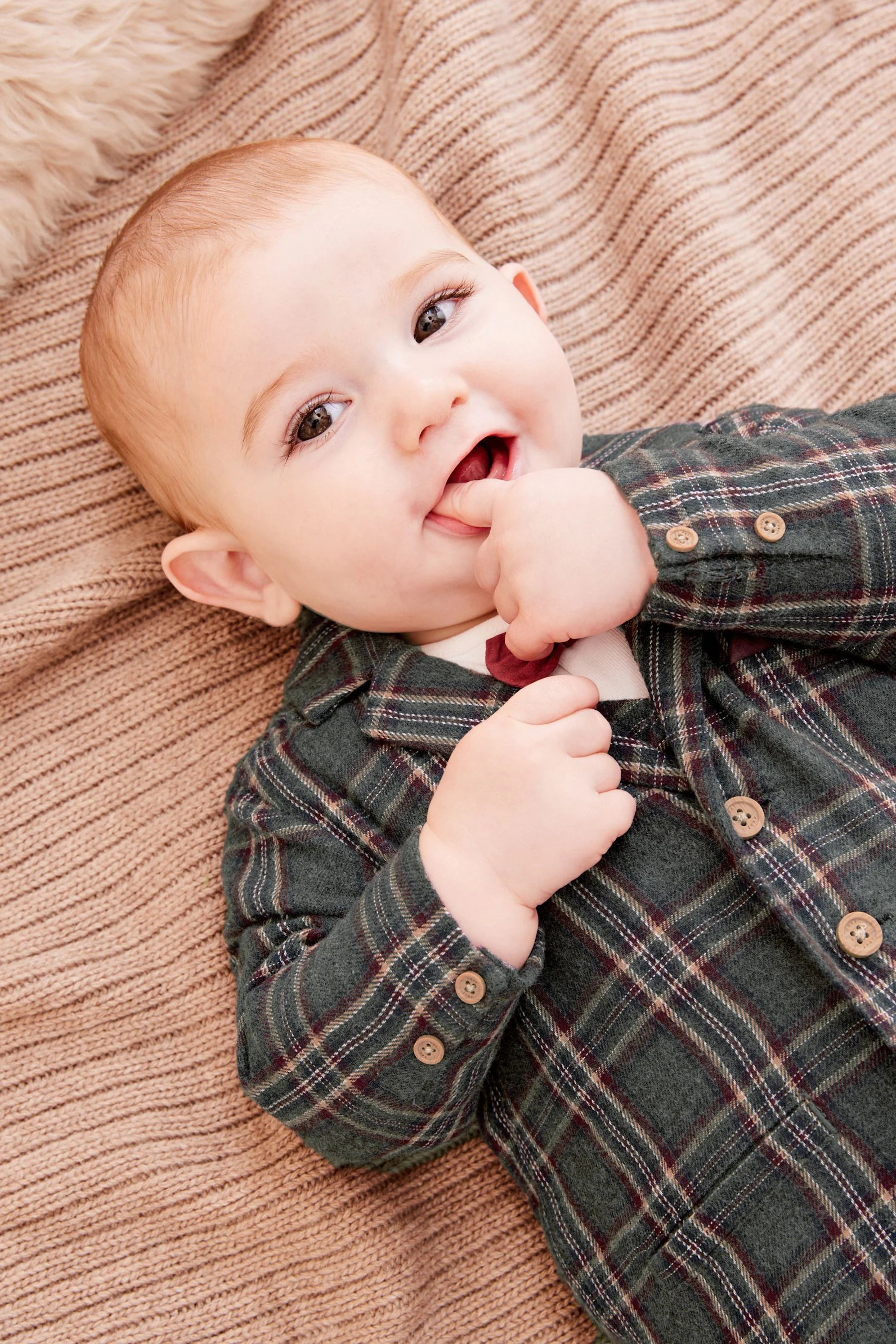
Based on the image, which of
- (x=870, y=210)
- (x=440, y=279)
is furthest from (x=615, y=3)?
(x=440, y=279)

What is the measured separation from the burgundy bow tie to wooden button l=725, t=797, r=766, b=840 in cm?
25

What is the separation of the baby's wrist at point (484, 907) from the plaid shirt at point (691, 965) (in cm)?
2

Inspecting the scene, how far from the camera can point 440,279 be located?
1.21 m

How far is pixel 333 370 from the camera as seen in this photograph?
45.8 inches

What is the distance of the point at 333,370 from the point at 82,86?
648 millimetres

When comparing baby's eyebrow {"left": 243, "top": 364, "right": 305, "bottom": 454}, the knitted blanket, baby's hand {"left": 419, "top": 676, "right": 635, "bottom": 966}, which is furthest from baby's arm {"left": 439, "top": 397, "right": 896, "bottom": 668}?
the knitted blanket

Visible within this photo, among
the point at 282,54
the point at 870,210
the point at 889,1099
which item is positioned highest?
the point at 282,54

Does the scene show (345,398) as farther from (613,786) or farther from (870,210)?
(870,210)

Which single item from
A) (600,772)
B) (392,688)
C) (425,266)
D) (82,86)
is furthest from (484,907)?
(82,86)

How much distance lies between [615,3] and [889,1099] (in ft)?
4.94

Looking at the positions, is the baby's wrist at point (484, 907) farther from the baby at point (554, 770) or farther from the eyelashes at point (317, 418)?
the eyelashes at point (317, 418)

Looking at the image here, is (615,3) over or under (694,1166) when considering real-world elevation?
over

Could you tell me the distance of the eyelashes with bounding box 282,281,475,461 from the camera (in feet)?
3.86

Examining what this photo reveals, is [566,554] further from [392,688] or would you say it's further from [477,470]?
[392,688]
